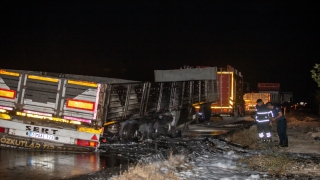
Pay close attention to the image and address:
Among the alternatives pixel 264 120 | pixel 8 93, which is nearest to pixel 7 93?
pixel 8 93

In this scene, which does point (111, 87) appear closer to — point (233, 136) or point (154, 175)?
point (154, 175)

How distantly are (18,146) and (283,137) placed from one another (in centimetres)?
748

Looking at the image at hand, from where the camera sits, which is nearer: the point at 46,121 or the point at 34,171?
the point at 34,171

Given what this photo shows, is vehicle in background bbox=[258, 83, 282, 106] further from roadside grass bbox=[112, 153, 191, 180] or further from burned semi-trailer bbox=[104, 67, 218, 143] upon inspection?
roadside grass bbox=[112, 153, 191, 180]

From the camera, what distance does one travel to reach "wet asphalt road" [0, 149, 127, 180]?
7367 mm

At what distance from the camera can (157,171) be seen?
292 inches

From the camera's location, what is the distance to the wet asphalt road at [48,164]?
737 cm

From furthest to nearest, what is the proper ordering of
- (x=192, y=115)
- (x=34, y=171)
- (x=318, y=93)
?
(x=318, y=93), (x=192, y=115), (x=34, y=171)

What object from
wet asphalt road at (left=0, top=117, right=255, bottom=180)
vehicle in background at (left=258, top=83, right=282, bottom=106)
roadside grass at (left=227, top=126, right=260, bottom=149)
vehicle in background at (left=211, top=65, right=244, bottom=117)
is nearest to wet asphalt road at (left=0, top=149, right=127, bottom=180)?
wet asphalt road at (left=0, top=117, right=255, bottom=180)

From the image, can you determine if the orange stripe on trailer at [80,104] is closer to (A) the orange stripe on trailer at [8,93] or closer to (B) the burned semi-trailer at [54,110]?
(B) the burned semi-trailer at [54,110]

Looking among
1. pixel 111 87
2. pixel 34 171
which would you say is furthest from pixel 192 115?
pixel 34 171

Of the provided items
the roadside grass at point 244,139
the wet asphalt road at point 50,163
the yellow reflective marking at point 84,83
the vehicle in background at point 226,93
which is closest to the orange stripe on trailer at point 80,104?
the yellow reflective marking at point 84,83

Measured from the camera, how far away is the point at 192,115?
1783cm

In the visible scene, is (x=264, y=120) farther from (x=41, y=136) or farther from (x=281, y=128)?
(x=41, y=136)
